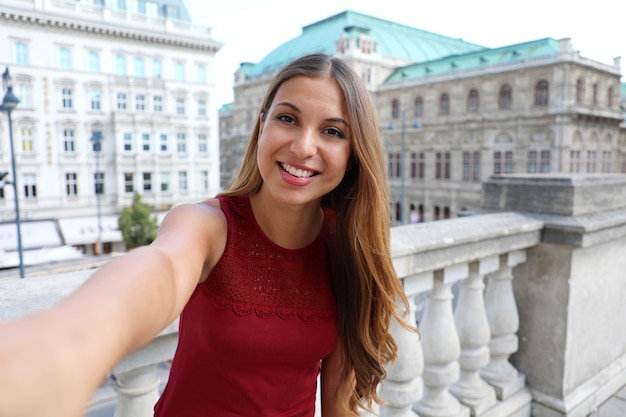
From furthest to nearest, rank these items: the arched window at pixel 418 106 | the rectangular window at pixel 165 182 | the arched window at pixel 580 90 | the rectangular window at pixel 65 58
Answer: the arched window at pixel 418 106
the rectangular window at pixel 165 182
the arched window at pixel 580 90
the rectangular window at pixel 65 58

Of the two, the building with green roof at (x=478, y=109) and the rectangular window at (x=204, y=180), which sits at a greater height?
the building with green roof at (x=478, y=109)

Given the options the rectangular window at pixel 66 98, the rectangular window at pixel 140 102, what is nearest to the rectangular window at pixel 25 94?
the rectangular window at pixel 66 98

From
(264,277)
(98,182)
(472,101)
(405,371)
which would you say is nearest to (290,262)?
(264,277)

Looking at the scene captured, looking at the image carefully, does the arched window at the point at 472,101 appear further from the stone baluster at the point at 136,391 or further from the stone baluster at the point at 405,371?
the stone baluster at the point at 136,391

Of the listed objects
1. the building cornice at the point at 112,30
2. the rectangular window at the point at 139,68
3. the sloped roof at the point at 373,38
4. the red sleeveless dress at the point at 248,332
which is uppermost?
the sloped roof at the point at 373,38

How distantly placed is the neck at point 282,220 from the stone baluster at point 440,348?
3.51 feet

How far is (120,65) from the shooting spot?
30.4 metres

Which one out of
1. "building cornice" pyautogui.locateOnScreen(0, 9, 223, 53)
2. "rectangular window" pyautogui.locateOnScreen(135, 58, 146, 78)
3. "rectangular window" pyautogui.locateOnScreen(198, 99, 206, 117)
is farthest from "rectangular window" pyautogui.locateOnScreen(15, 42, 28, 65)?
"rectangular window" pyautogui.locateOnScreen(198, 99, 206, 117)

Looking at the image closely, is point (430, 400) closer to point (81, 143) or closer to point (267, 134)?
point (267, 134)

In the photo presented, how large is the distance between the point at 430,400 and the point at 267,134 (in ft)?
5.64

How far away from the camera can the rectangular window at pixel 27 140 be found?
2752 cm

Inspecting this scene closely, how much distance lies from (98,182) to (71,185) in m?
1.53

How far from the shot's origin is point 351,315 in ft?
4.90

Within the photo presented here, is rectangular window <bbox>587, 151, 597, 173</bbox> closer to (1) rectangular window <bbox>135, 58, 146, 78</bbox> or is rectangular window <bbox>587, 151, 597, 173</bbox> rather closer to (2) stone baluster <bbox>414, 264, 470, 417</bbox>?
(1) rectangular window <bbox>135, 58, 146, 78</bbox>
